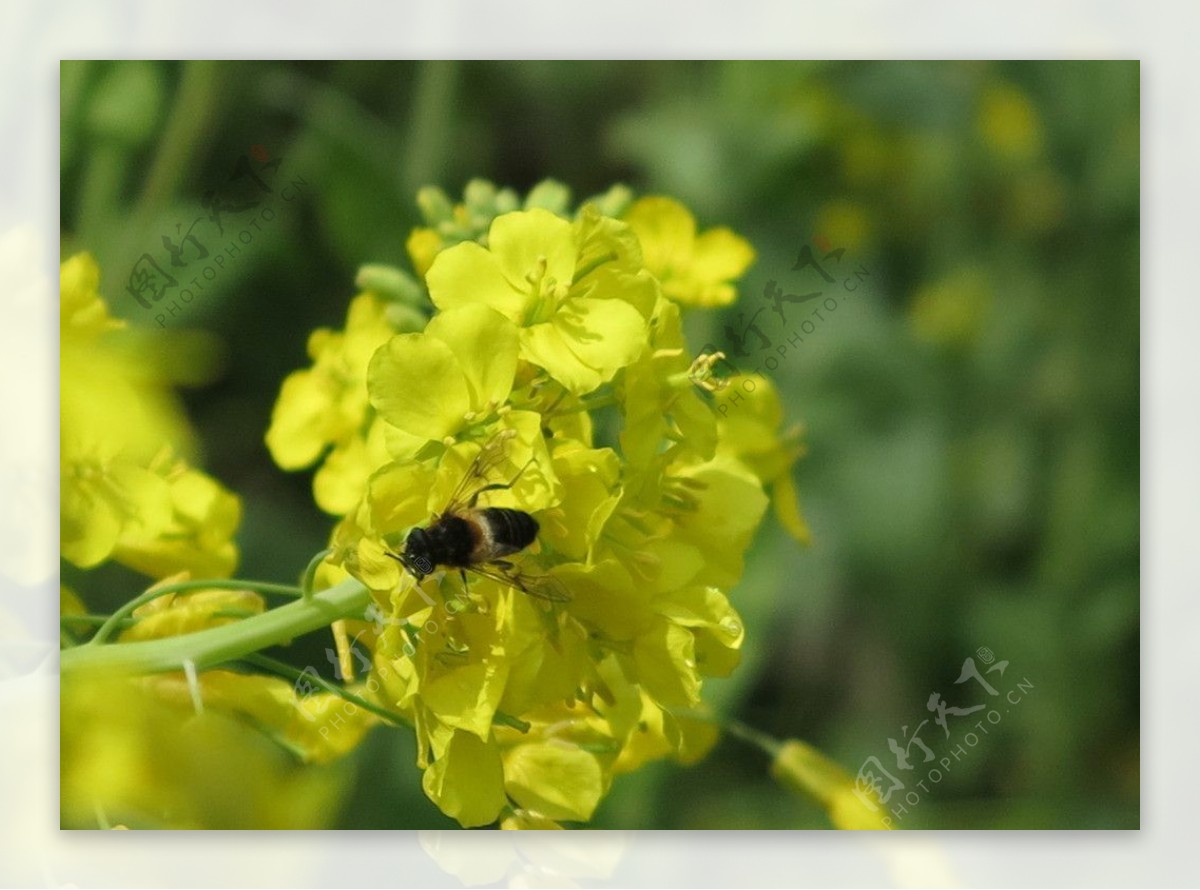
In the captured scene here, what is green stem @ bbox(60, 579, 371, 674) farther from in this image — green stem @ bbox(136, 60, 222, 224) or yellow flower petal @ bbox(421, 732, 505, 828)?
green stem @ bbox(136, 60, 222, 224)

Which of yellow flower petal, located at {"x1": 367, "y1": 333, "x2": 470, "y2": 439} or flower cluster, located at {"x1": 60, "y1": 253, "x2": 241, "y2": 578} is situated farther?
flower cluster, located at {"x1": 60, "y1": 253, "x2": 241, "y2": 578}

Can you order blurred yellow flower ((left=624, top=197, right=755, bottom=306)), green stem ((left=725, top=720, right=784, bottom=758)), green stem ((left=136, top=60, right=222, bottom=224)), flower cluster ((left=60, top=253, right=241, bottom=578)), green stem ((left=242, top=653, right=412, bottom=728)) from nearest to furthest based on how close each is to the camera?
green stem ((left=242, top=653, right=412, bottom=728))
flower cluster ((left=60, top=253, right=241, bottom=578))
blurred yellow flower ((left=624, top=197, right=755, bottom=306))
green stem ((left=136, top=60, right=222, bottom=224))
green stem ((left=725, top=720, right=784, bottom=758))

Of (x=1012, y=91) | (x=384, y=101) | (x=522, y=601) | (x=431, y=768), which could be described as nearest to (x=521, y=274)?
(x=522, y=601)

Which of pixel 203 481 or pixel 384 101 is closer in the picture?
pixel 203 481

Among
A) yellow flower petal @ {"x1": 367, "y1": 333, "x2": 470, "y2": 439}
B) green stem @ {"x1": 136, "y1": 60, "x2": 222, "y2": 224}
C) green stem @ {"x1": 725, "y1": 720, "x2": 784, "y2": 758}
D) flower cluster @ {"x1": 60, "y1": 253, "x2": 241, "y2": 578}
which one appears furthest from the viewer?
green stem @ {"x1": 725, "y1": 720, "x2": 784, "y2": 758}

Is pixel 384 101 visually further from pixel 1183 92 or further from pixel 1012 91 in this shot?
pixel 1183 92

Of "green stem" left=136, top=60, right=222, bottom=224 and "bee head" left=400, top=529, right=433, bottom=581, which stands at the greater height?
"green stem" left=136, top=60, right=222, bottom=224

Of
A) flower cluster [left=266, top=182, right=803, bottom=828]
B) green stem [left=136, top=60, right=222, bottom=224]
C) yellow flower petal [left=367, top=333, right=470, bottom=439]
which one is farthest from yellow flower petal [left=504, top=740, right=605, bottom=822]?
green stem [left=136, top=60, right=222, bottom=224]
